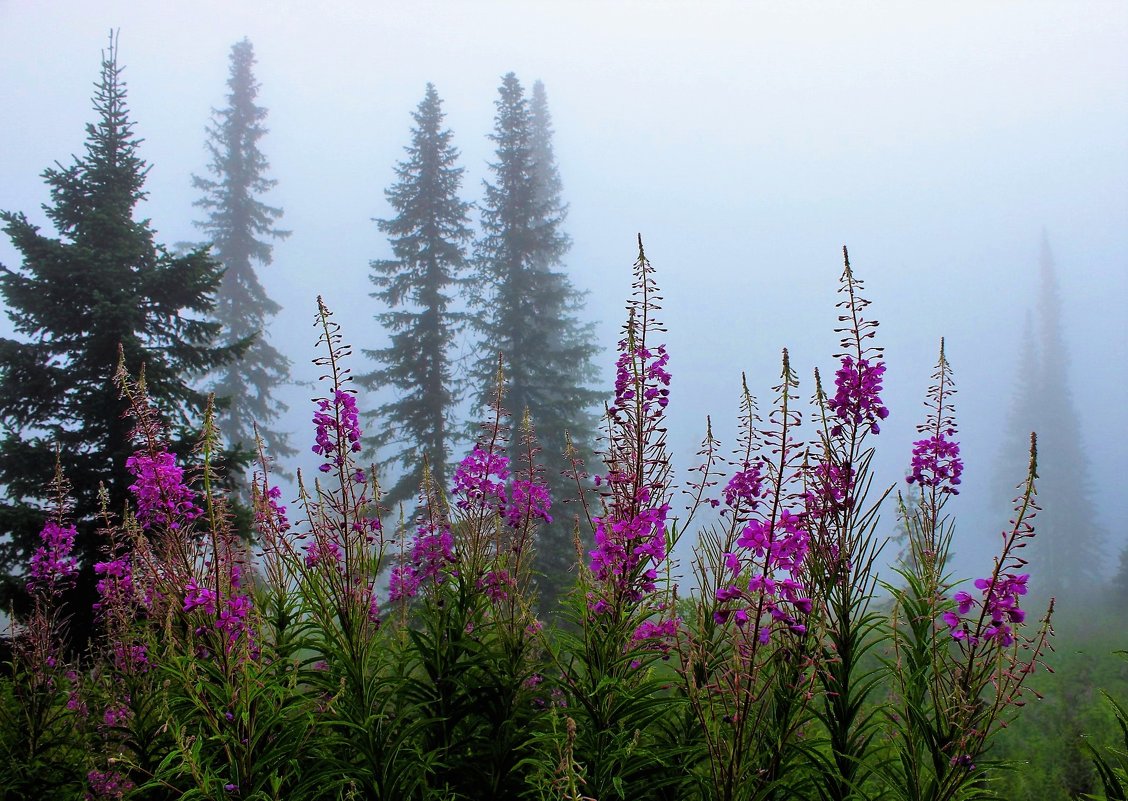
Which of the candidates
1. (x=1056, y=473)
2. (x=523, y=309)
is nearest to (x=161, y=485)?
(x=523, y=309)

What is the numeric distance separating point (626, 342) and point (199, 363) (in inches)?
366

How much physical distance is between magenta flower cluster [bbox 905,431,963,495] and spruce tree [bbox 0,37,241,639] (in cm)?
897

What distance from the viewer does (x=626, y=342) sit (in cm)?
317

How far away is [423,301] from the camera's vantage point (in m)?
18.9

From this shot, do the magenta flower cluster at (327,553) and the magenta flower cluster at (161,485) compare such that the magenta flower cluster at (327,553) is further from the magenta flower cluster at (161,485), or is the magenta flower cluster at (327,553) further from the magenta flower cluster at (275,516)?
the magenta flower cluster at (161,485)

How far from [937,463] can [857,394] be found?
1570mm

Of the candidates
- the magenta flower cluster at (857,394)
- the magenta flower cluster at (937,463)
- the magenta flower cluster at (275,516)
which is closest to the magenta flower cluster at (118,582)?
the magenta flower cluster at (275,516)

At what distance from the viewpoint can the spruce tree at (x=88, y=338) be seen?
8.38m

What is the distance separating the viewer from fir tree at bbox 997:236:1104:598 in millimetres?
42188

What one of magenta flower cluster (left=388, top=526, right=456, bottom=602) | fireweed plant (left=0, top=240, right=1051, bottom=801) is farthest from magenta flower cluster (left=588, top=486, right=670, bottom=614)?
magenta flower cluster (left=388, top=526, right=456, bottom=602)

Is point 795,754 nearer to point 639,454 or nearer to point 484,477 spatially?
point 639,454

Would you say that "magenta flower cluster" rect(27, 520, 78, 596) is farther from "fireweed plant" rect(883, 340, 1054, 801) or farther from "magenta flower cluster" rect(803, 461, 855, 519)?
"fireweed plant" rect(883, 340, 1054, 801)

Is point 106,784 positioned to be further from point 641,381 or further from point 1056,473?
point 1056,473

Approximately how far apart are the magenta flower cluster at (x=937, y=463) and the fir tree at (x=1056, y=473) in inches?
1847
